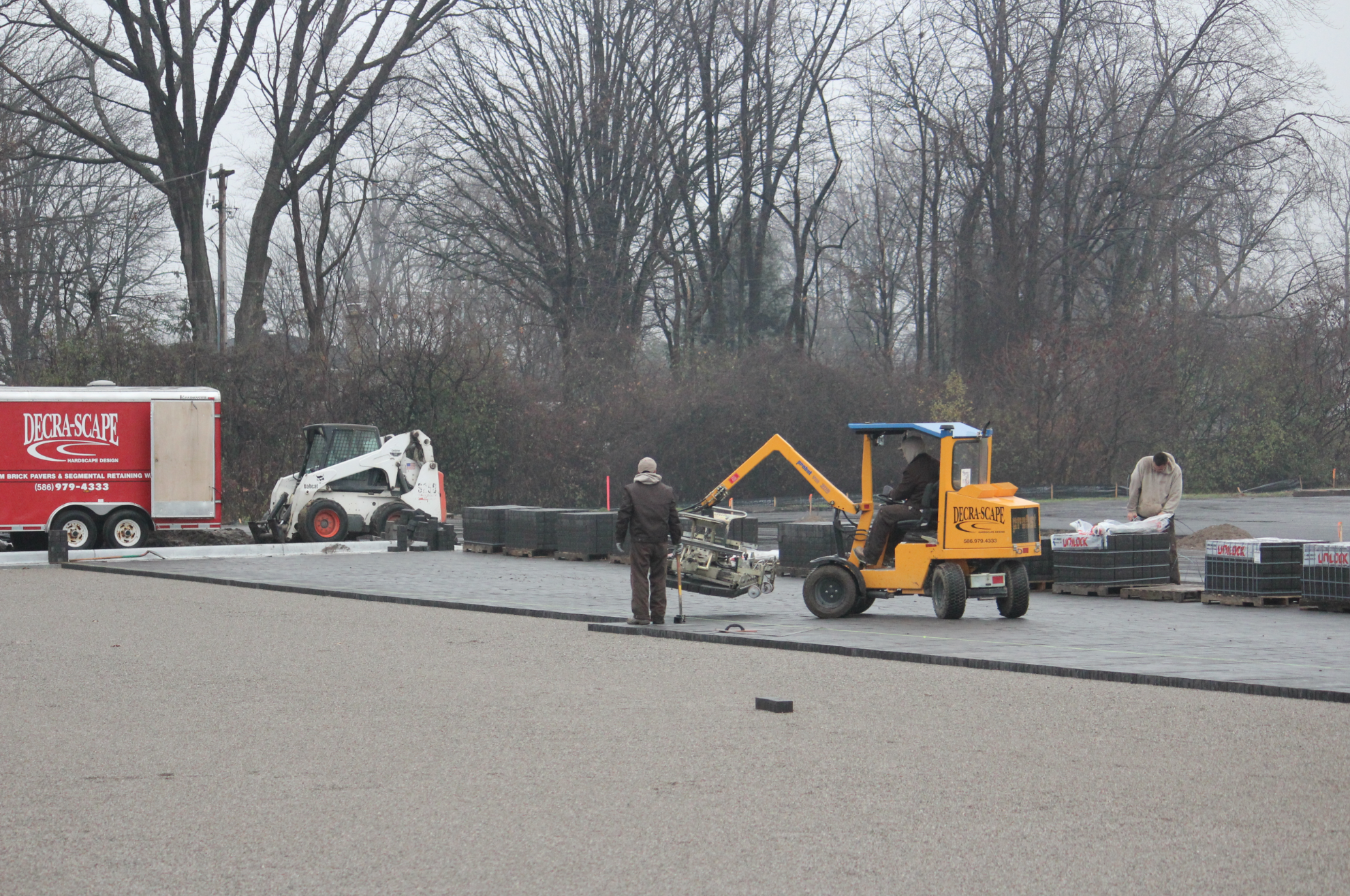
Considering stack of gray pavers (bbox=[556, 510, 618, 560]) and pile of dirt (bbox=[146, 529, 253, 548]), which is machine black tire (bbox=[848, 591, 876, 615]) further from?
pile of dirt (bbox=[146, 529, 253, 548])

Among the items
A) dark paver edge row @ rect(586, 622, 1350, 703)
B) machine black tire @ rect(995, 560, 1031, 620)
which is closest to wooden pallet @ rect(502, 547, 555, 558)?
dark paver edge row @ rect(586, 622, 1350, 703)

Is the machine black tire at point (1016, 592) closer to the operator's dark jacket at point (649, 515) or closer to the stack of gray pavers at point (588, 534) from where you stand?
the operator's dark jacket at point (649, 515)

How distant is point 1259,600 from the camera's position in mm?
16375

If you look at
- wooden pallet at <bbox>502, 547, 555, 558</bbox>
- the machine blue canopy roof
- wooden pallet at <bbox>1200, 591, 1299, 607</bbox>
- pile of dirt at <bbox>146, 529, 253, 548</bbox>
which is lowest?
wooden pallet at <bbox>1200, 591, 1299, 607</bbox>

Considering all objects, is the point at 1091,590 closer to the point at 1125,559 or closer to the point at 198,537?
the point at 1125,559

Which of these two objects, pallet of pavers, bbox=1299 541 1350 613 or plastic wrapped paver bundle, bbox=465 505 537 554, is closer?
pallet of pavers, bbox=1299 541 1350 613

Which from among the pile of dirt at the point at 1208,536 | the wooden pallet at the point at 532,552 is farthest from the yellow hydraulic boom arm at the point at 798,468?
the pile of dirt at the point at 1208,536

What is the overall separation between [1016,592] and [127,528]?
17161mm

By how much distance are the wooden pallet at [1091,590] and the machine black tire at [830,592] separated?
4248mm

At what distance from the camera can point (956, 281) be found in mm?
50938

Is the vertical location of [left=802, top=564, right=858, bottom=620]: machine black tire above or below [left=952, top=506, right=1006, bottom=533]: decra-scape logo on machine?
below

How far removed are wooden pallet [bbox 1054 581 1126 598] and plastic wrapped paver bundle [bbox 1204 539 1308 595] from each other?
1519 millimetres

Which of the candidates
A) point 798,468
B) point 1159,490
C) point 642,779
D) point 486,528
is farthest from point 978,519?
point 486,528

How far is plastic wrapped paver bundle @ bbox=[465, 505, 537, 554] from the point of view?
26.3 meters
